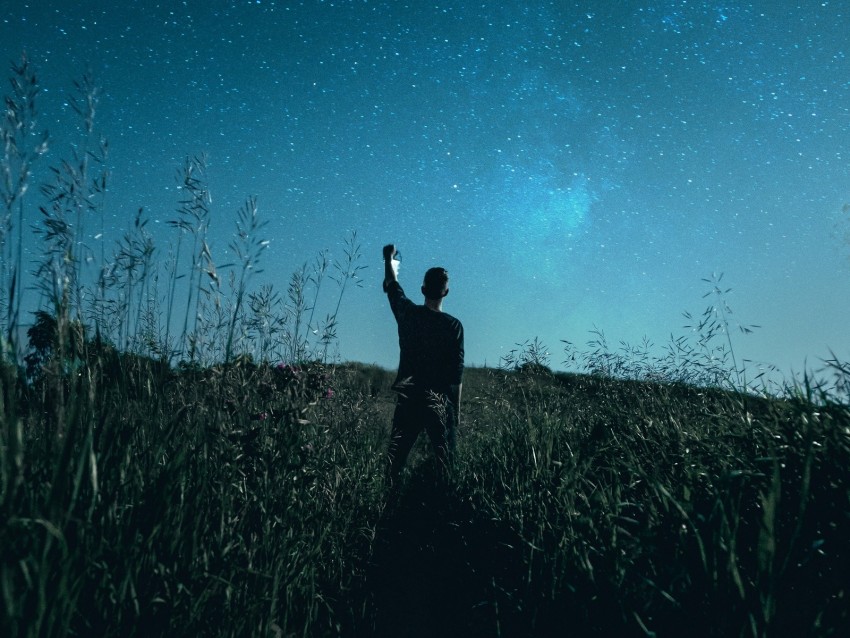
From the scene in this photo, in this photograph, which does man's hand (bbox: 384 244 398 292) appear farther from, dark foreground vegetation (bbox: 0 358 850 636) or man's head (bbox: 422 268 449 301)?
dark foreground vegetation (bbox: 0 358 850 636)

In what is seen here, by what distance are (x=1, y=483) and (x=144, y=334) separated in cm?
253

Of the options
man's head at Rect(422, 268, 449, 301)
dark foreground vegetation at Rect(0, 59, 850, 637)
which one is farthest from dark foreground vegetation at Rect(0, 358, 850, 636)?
man's head at Rect(422, 268, 449, 301)

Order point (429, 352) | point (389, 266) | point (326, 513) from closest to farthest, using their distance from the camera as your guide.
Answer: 1. point (326, 513)
2. point (429, 352)
3. point (389, 266)

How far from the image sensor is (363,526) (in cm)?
385

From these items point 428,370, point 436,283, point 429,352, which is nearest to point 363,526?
point 428,370

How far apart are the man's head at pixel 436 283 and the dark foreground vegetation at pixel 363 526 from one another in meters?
1.86

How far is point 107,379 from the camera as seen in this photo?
109 inches

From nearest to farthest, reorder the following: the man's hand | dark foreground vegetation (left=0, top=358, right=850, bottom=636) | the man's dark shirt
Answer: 1. dark foreground vegetation (left=0, top=358, right=850, bottom=636)
2. the man's dark shirt
3. the man's hand

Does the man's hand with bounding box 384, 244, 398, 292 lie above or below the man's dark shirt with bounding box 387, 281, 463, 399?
above

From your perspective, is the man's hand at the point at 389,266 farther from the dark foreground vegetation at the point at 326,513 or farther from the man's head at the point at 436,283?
the dark foreground vegetation at the point at 326,513

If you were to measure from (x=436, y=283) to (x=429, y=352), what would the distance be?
0.78 meters

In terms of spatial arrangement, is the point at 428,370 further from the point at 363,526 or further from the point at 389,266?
the point at 363,526

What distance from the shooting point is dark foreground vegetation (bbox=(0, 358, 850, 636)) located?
145cm

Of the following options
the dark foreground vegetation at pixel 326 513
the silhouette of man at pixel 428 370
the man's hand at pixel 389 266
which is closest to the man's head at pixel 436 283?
the silhouette of man at pixel 428 370
